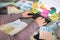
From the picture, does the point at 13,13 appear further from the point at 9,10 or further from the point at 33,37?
the point at 33,37

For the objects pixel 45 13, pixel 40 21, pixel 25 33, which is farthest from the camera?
pixel 45 13

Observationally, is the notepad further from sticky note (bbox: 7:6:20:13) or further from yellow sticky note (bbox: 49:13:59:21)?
yellow sticky note (bbox: 49:13:59:21)

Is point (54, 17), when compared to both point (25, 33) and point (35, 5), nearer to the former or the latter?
point (35, 5)

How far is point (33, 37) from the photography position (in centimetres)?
110

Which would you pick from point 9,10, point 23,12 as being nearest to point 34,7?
point 23,12

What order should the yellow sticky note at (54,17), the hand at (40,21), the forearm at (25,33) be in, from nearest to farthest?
the forearm at (25,33) → the hand at (40,21) → the yellow sticky note at (54,17)

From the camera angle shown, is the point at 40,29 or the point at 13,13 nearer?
the point at 40,29

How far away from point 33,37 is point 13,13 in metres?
0.26

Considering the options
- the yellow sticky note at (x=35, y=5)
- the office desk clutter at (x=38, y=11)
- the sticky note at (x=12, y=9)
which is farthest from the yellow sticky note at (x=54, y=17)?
the sticky note at (x=12, y=9)

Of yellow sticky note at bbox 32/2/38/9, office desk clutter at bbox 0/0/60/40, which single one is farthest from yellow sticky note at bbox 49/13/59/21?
yellow sticky note at bbox 32/2/38/9

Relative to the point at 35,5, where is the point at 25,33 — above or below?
below

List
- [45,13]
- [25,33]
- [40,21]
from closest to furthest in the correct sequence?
[25,33], [40,21], [45,13]

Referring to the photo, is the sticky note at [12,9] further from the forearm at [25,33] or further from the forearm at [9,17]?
the forearm at [25,33]

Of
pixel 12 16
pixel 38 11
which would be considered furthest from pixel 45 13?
pixel 12 16
